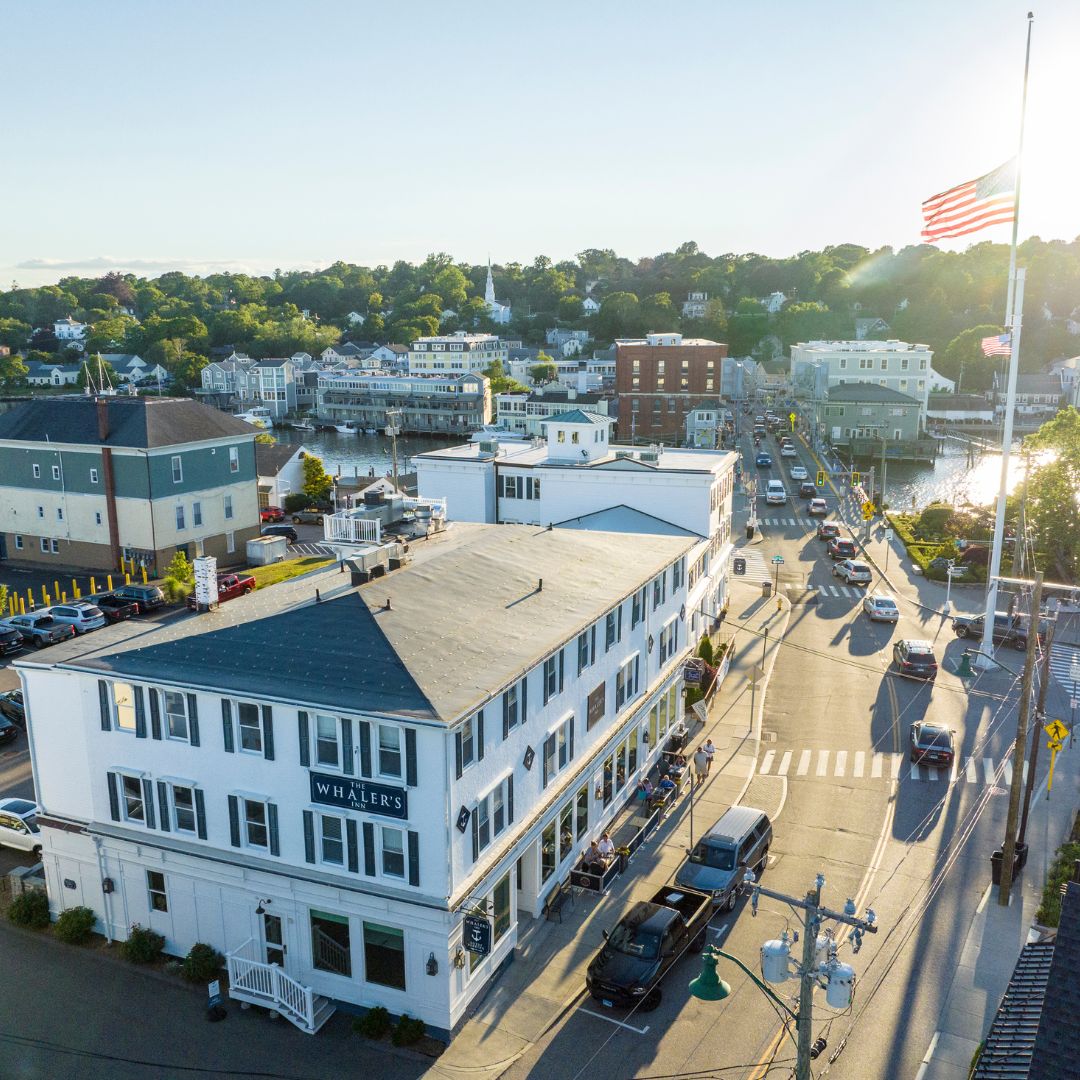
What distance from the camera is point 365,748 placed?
1916 centimetres

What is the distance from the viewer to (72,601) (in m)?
49.0

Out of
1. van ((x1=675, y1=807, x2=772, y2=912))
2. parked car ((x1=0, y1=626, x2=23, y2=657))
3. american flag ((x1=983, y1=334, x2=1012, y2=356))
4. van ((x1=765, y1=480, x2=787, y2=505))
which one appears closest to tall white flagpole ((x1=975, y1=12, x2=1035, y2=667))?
american flag ((x1=983, y1=334, x2=1012, y2=356))

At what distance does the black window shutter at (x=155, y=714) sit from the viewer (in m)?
21.1

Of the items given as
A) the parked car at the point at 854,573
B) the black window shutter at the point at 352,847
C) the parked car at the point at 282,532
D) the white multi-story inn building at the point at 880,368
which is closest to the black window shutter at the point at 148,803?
the black window shutter at the point at 352,847

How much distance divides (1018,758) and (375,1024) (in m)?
16.7

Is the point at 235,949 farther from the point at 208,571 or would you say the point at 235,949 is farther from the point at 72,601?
the point at 72,601

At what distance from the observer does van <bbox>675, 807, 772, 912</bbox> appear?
950 inches

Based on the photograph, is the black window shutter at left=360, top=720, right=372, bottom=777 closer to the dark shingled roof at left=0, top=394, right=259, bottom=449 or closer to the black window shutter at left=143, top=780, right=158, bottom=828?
the black window shutter at left=143, top=780, right=158, bottom=828

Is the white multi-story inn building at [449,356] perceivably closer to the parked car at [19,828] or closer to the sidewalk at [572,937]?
the sidewalk at [572,937]

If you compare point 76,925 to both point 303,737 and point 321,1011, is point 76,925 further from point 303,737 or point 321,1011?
point 303,737

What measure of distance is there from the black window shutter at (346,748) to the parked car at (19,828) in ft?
43.9

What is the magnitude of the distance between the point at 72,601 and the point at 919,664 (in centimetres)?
4126

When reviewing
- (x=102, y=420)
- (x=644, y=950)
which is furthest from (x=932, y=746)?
(x=102, y=420)

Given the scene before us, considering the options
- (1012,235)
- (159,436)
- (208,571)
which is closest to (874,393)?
(1012,235)
